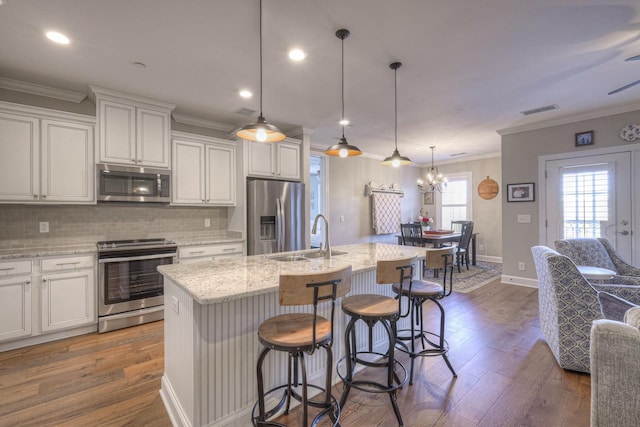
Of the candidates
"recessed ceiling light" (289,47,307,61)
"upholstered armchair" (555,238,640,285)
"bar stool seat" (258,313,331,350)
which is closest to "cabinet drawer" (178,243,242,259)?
"bar stool seat" (258,313,331,350)

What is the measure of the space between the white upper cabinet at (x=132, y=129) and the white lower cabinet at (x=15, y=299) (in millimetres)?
1282

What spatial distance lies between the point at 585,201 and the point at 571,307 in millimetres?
2839

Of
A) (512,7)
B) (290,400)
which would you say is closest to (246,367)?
(290,400)

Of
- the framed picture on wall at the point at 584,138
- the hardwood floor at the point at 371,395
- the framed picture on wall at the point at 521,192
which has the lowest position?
the hardwood floor at the point at 371,395

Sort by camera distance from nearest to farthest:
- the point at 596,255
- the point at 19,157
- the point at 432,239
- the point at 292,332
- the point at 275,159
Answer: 1. the point at 292,332
2. the point at 19,157
3. the point at 596,255
4. the point at 275,159
5. the point at 432,239

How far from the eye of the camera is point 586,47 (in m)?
2.46

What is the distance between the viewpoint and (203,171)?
3.97m

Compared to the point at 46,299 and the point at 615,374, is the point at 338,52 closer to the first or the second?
the point at 615,374

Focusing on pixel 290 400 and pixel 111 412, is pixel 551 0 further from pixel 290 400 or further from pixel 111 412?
pixel 111 412

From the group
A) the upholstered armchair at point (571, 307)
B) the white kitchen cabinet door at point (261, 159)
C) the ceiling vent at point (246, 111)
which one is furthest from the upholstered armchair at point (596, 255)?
the ceiling vent at point (246, 111)

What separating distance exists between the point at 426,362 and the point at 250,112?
11.7 ft

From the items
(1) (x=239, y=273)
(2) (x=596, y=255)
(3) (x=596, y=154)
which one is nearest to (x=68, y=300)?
(1) (x=239, y=273)

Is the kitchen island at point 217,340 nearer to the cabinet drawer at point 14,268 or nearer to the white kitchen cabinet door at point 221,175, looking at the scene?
the cabinet drawer at point 14,268

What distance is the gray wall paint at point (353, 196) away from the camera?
6.04m
